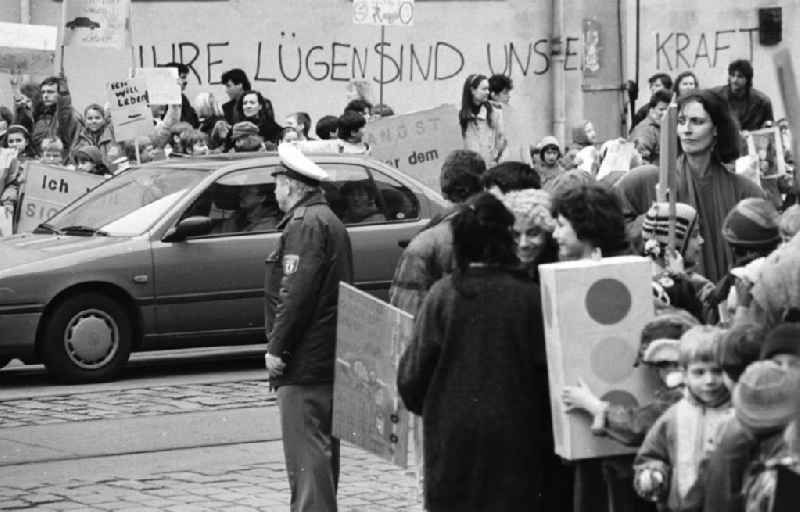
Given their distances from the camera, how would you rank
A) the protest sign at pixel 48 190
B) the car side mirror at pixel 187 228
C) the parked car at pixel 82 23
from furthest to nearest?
1. the parked car at pixel 82 23
2. the protest sign at pixel 48 190
3. the car side mirror at pixel 187 228

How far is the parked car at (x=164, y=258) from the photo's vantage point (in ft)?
44.4

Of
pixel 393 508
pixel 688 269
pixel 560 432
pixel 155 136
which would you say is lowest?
pixel 393 508

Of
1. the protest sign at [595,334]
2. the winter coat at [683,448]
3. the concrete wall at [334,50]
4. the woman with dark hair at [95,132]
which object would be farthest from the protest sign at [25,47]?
the winter coat at [683,448]

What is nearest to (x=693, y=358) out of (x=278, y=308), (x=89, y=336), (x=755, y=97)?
(x=278, y=308)

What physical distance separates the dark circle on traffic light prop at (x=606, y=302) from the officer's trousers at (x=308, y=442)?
2.63 meters

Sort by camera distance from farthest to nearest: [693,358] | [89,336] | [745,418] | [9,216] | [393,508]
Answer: [9,216] → [89,336] → [393,508] → [693,358] → [745,418]

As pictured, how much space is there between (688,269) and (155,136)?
12.2 m

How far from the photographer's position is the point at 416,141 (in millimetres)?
15320

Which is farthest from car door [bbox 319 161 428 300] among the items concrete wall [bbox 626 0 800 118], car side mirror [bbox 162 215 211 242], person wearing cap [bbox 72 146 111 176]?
concrete wall [bbox 626 0 800 118]

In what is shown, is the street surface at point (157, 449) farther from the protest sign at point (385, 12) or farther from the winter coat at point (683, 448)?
the protest sign at point (385, 12)

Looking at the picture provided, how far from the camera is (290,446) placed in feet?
27.2

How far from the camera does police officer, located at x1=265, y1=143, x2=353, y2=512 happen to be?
8203 millimetres

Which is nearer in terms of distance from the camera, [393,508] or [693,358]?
[693,358]

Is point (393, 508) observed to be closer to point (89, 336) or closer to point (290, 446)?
point (290, 446)
